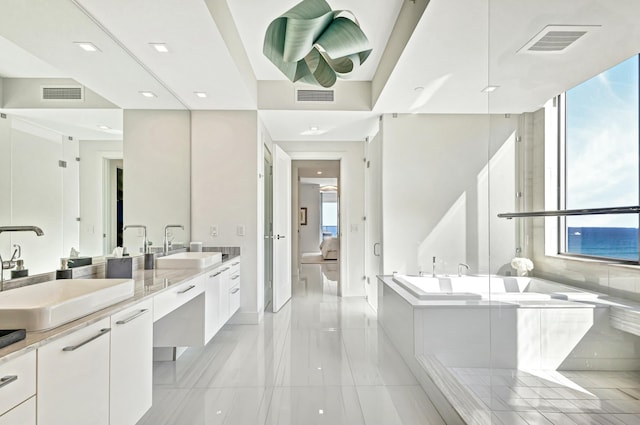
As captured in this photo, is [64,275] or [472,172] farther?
[472,172]

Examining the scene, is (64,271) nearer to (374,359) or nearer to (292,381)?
(292,381)

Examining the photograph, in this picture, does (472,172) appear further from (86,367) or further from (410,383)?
(86,367)

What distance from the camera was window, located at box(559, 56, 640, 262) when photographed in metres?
1.10

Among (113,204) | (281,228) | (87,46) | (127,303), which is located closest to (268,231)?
(281,228)

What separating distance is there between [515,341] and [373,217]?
3568 mm

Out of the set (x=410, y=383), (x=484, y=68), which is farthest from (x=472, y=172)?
(x=410, y=383)

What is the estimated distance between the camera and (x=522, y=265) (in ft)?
5.28

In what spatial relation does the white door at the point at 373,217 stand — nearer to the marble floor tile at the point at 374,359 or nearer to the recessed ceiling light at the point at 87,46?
the marble floor tile at the point at 374,359

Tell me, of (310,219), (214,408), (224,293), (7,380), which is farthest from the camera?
(310,219)

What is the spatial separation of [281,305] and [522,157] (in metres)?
3.81

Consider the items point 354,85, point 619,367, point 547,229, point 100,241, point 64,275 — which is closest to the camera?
point 619,367

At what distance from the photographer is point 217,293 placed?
3104mm

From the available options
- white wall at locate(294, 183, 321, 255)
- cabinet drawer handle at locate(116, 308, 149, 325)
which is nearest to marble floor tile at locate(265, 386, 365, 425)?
cabinet drawer handle at locate(116, 308, 149, 325)

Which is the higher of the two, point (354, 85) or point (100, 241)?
point (354, 85)
